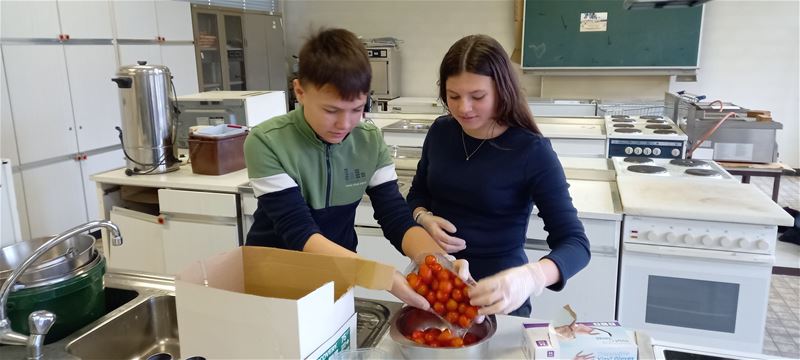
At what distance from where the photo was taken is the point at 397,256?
2410mm

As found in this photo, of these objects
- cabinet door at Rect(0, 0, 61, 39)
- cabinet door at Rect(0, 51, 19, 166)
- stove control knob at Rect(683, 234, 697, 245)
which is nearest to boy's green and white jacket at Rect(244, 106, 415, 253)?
stove control knob at Rect(683, 234, 697, 245)

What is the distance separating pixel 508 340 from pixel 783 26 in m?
5.86

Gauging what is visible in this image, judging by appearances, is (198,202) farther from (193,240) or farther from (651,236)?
(651,236)

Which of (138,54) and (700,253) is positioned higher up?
(138,54)

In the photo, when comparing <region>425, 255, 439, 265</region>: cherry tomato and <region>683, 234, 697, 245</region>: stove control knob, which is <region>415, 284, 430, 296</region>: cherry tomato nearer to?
<region>425, 255, 439, 265</region>: cherry tomato

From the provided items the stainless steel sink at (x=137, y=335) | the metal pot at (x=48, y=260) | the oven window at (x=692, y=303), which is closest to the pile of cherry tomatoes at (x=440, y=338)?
the stainless steel sink at (x=137, y=335)

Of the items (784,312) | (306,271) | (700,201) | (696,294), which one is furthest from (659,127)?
(306,271)

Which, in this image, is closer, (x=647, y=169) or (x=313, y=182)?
(x=313, y=182)

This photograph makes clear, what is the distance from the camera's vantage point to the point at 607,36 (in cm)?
546

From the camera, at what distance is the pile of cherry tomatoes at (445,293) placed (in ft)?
3.33

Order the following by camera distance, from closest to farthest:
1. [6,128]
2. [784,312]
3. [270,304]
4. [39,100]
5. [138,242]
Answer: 1. [270,304]
2. [138,242]
3. [784,312]
4. [6,128]
5. [39,100]

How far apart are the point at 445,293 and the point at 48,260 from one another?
809mm

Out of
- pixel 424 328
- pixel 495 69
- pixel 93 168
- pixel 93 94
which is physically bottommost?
pixel 93 168

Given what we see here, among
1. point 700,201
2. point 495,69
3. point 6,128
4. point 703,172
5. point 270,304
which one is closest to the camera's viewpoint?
point 270,304
